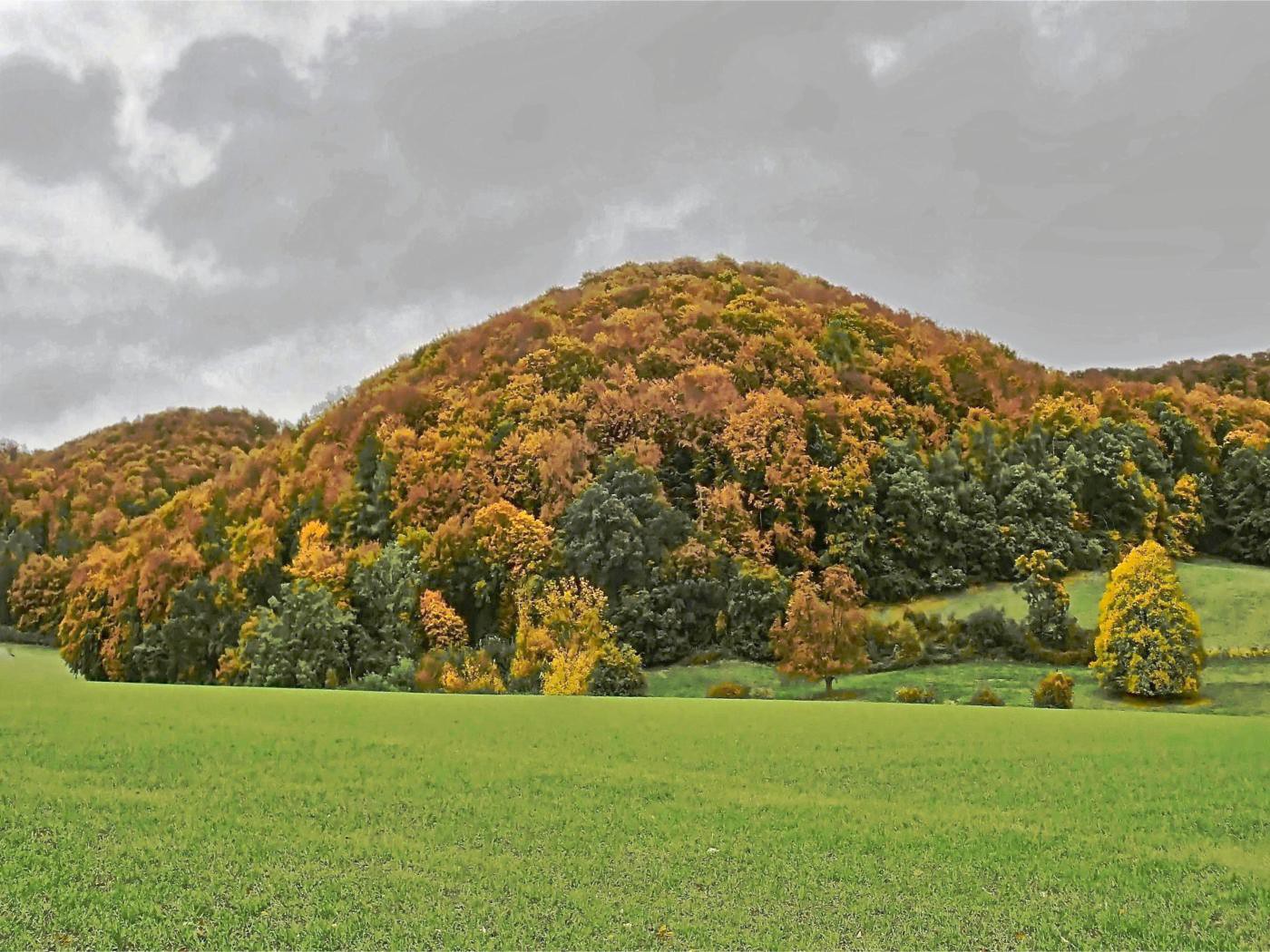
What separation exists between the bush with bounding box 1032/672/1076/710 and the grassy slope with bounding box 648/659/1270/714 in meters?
0.54

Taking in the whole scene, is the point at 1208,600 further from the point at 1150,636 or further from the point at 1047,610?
the point at 1150,636

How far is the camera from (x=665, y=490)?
51.4m

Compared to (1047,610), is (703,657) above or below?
below

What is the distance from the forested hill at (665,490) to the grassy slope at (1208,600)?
157 cm

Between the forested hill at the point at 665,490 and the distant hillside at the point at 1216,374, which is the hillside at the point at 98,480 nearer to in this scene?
the forested hill at the point at 665,490

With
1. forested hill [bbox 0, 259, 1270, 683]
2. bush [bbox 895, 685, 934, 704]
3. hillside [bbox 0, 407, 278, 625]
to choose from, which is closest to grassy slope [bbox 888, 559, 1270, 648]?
forested hill [bbox 0, 259, 1270, 683]

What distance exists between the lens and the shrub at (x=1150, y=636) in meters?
33.1

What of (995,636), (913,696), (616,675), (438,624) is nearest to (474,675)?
(438,624)

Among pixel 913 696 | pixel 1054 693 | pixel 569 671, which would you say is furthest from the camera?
pixel 569 671

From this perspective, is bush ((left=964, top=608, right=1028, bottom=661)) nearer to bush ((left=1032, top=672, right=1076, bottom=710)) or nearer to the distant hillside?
bush ((left=1032, top=672, right=1076, bottom=710))

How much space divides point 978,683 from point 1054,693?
4322mm

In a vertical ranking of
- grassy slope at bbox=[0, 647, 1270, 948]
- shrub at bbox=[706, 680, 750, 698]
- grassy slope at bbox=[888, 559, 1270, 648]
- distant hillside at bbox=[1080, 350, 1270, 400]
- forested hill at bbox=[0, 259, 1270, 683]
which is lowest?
shrub at bbox=[706, 680, 750, 698]

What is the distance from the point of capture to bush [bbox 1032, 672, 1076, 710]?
32.7 meters

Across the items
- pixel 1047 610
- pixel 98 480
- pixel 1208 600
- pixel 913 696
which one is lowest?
pixel 913 696
